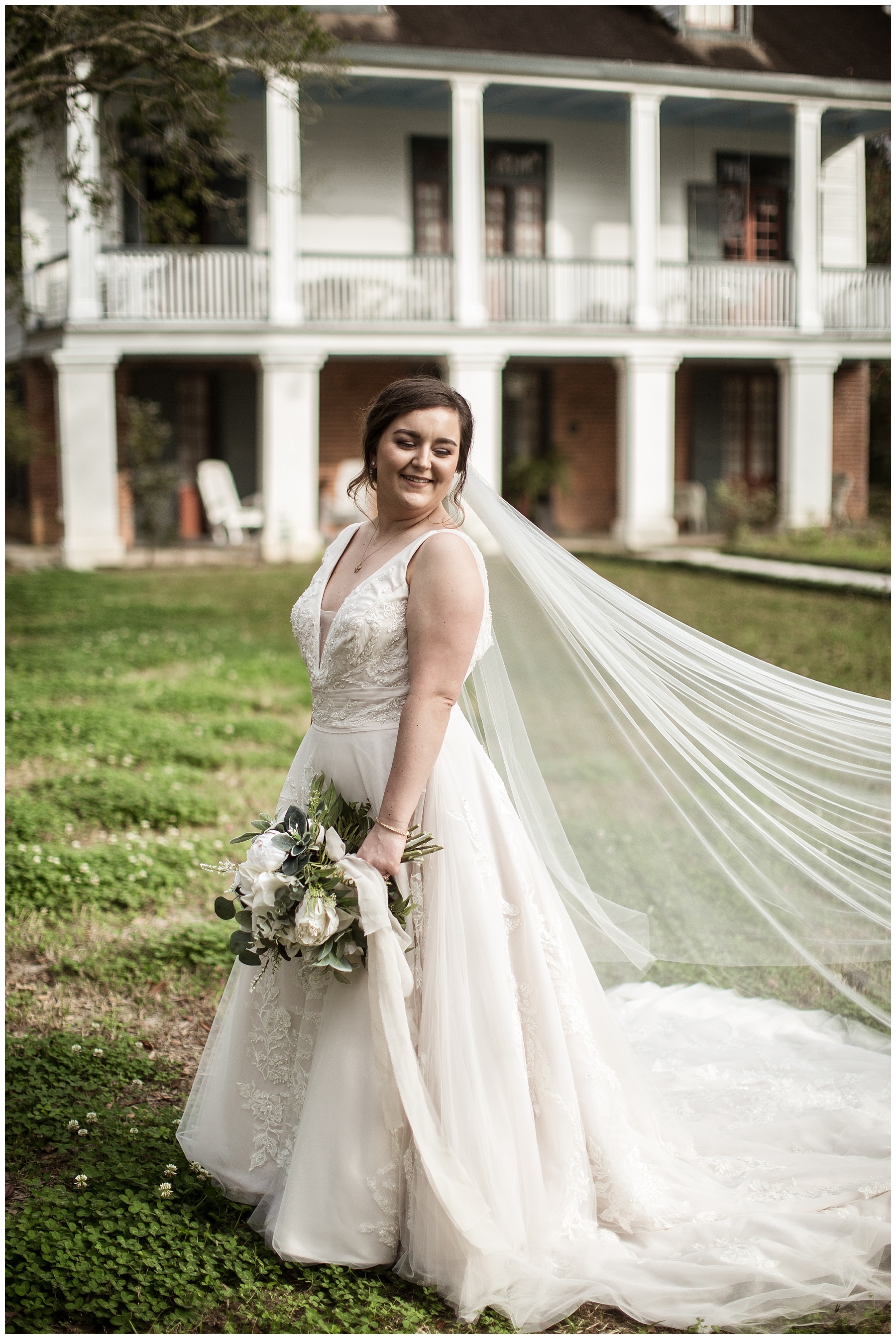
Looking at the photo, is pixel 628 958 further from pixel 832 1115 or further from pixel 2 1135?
pixel 2 1135

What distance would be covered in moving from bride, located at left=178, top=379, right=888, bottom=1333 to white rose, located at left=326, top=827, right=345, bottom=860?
0.05 m

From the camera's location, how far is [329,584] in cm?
294

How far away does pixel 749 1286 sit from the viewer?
8.96 ft

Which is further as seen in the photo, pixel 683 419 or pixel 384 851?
pixel 683 419

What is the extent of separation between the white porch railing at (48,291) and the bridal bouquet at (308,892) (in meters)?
15.9

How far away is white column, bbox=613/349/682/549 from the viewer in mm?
18594

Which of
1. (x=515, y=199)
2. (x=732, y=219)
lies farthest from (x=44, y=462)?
(x=732, y=219)

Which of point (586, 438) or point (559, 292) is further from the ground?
point (559, 292)

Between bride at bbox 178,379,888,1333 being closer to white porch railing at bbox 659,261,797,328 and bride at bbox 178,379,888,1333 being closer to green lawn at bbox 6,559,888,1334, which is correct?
green lawn at bbox 6,559,888,1334

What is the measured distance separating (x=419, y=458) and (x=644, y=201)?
56.1 ft

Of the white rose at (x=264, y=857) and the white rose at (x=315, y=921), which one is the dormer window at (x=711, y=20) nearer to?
the white rose at (x=264, y=857)

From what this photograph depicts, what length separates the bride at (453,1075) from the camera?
8.69 feet

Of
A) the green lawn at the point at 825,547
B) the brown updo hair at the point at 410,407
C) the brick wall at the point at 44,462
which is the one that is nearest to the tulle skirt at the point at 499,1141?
the brown updo hair at the point at 410,407

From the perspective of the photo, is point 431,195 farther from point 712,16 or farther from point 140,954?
point 140,954
